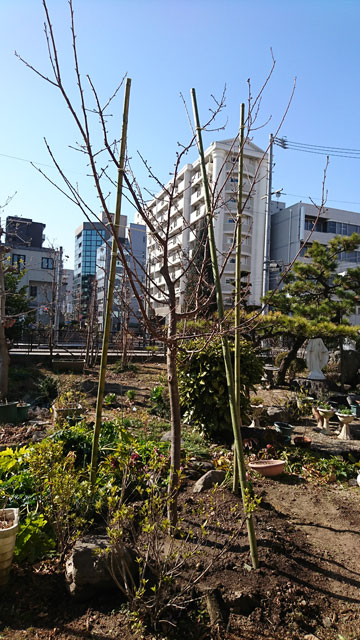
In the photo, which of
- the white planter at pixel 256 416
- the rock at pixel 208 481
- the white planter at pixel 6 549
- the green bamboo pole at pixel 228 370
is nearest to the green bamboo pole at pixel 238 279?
the green bamboo pole at pixel 228 370

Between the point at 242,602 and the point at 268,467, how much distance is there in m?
2.32

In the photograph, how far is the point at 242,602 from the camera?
2139 mm

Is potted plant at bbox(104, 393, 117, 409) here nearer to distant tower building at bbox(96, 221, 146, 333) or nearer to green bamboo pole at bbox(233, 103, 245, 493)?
distant tower building at bbox(96, 221, 146, 333)

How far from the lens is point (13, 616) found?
6.89 ft

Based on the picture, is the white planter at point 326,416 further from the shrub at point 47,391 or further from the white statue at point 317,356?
the shrub at point 47,391

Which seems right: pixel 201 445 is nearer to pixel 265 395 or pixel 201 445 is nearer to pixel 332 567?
pixel 332 567

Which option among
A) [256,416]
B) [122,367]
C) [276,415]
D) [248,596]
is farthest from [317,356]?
[248,596]

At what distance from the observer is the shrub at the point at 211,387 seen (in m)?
5.38

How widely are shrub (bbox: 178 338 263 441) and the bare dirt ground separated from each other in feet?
7.25

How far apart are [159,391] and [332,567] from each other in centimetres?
541

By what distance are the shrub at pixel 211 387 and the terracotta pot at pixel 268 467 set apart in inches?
35.9

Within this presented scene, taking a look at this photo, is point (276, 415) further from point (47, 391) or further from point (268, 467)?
point (47, 391)

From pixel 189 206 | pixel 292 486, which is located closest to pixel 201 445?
pixel 292 486

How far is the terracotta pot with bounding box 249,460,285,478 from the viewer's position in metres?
4.37
